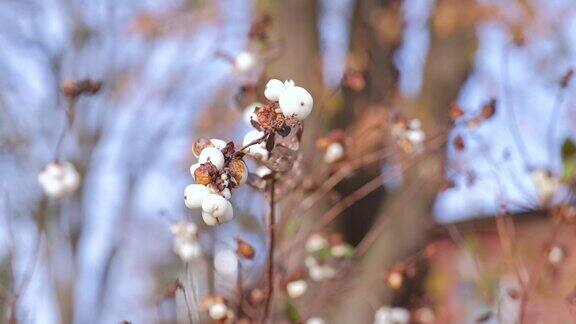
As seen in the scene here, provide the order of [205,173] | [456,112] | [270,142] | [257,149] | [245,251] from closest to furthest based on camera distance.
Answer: [205,173] < [270,142] < [257,149] < [245,251] < [456,112]

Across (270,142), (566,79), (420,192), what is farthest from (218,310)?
(420,192)

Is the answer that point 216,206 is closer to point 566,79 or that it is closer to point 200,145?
point 200,145

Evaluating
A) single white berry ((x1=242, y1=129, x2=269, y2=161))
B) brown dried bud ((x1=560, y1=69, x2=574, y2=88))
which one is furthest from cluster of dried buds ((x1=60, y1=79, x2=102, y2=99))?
brown dried bud ((x1=560, y1=69, x2=574, y2=88))

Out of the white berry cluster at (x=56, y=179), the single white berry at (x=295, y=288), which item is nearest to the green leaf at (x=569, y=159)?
the single white berry at (x=295, y=288)

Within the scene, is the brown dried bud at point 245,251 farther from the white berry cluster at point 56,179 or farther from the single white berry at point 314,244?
the white berry cluster at point 56,179

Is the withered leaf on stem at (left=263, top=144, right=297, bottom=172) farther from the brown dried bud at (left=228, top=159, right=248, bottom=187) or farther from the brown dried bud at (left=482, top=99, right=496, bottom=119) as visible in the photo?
the brown dried bud at (left=482, top=99, right=496, bottom=119)

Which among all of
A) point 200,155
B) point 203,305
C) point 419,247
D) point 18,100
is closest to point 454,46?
point 419,247

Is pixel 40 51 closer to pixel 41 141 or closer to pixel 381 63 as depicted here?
pixel 41 141
